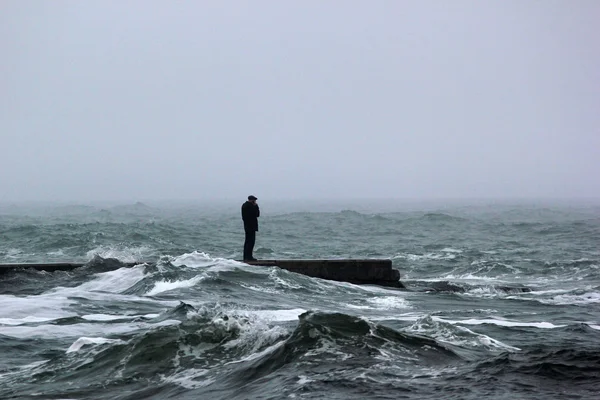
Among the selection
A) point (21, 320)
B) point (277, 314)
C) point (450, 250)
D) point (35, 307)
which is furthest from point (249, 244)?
point (450, 250)

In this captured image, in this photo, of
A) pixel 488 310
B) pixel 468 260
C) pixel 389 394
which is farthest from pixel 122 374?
pixel 468 260

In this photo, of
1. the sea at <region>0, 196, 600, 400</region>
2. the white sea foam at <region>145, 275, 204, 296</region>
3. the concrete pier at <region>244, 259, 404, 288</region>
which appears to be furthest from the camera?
the concrete pier at <region>244, 259, 404, 288</region>

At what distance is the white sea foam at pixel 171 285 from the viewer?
14.1 meters

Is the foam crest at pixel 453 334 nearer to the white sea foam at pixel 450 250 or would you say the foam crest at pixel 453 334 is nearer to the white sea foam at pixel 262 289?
the white sea foam at pixel 262 289

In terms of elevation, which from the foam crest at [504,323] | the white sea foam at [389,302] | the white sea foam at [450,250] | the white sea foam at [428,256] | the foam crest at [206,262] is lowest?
the white sea foam at [428,256]

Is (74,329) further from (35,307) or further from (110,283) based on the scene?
(110,283)

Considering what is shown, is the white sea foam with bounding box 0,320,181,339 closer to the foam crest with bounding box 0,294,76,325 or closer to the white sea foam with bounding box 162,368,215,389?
the foam crest with bounding box 0,294,76,325

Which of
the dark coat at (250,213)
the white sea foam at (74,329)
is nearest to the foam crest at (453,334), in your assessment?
the white sea foam at (74,329)

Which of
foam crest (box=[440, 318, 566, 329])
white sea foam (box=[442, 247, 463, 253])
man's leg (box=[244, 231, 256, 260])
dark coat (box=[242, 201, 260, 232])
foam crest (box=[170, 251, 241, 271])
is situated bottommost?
white sea foam (box=[442, 247, 463, 253])

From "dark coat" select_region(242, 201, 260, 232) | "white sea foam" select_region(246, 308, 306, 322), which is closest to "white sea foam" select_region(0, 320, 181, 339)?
"white sea foam" select_region(246, 308, 306, 322)

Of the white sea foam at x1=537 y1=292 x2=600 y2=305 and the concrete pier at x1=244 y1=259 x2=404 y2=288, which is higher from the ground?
the concrete pier at x1=244 y1=259 x2=404 y2=288

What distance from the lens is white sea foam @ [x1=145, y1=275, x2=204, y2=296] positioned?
1412cm

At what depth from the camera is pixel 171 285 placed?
14.7 m

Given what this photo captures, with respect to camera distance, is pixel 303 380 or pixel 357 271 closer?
pixel 303 380
